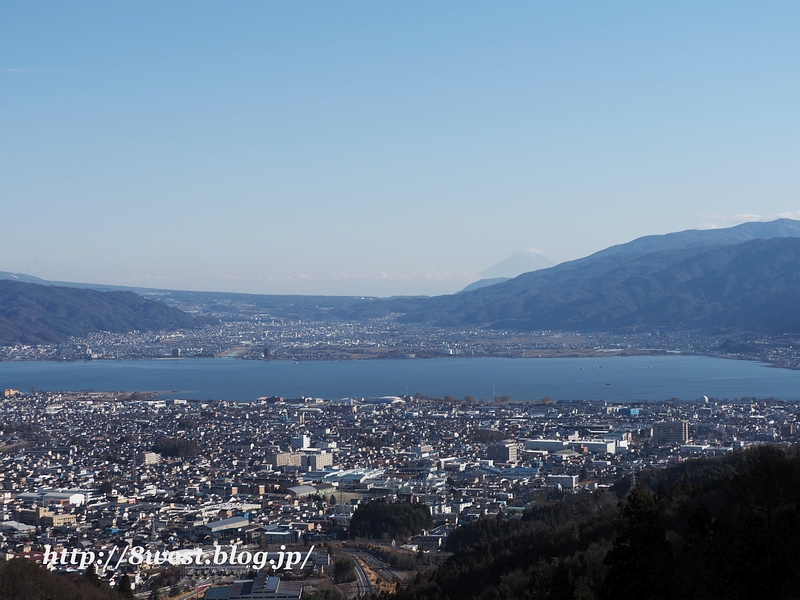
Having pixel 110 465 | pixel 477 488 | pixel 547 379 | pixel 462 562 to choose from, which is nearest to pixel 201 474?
pixel 110 465

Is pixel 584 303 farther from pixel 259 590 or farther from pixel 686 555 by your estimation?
pixel 686 555

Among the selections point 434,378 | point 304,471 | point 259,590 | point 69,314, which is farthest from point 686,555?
point 69,314

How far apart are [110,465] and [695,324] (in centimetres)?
7205

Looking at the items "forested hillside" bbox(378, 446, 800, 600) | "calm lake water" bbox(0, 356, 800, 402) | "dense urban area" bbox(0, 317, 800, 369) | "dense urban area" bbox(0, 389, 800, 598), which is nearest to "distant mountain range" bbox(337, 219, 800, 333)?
"dense urban area" bbox(0, 317, 800, 369)

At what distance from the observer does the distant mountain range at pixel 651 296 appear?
92.2 metres

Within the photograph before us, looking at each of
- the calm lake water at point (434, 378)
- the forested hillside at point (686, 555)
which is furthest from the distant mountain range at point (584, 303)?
the forested hillside at point (686, 555)

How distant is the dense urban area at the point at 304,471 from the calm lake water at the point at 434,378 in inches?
221

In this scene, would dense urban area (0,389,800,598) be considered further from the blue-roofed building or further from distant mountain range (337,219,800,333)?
distant mountain range (337,219,800,333)

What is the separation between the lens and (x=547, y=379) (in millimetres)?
55625

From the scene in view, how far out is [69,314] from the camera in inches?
4227

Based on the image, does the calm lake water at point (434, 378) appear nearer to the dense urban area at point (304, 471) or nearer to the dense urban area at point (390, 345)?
the dense urban area at point (390, 345)

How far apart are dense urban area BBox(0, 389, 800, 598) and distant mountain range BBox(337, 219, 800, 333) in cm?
4681

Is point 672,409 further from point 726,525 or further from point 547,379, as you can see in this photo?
point 726,525

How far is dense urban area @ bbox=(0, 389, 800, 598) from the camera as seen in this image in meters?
15.1
